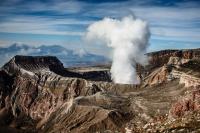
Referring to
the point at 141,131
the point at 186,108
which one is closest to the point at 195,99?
the point at 186,108

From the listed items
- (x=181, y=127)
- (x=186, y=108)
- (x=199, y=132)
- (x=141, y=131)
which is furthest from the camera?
(x=186, y=108)

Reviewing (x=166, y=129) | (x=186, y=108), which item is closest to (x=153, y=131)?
(x=166, y=129)

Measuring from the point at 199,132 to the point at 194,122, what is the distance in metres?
14.5

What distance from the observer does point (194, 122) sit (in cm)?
12938

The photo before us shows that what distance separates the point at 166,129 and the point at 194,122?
25.6 feet

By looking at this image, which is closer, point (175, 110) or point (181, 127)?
point (181, 127)

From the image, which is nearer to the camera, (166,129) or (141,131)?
(166,129)

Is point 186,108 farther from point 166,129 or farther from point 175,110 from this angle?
point 166,129

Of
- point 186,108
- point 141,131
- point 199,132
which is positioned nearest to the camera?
point 199,132

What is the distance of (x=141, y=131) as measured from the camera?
142000 millimetres

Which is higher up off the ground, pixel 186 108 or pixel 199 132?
pixel 199 132

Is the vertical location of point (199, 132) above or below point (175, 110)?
above

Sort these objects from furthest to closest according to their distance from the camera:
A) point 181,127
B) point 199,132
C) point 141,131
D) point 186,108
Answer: point 186,108, point 141,131, point 181,127, point 199,132

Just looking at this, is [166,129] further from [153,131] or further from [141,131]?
[141,131]
